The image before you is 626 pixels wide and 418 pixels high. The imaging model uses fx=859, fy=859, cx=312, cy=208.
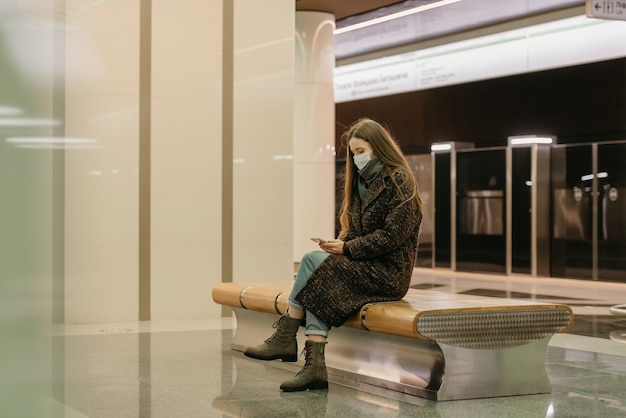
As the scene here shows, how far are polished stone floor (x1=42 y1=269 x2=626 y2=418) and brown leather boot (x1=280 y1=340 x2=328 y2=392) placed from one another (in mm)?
63

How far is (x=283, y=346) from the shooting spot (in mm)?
5176

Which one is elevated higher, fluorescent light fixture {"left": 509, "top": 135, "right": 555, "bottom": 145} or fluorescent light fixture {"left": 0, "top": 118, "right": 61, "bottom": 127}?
fluorescent light fixture {"left": 509, "top": 135, "right": 555, "bottom": 145}

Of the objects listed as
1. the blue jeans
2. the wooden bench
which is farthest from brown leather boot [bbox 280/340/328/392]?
the wooden bench

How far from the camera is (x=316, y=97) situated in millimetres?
13742

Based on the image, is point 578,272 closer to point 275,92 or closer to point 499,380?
point 275,92

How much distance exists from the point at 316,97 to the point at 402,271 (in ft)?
29.2

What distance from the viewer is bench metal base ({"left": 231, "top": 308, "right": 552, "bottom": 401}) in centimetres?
466

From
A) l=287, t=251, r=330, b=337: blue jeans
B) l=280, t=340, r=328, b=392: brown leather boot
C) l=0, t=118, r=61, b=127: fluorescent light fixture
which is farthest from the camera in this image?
l=287, t=251, r=330, b=337: blue jeans

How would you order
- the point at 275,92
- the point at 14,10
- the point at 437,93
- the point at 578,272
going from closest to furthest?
1. the point at 14,10
2. the point at 275,92
3. the point at 578,272
4. the point at 437,93

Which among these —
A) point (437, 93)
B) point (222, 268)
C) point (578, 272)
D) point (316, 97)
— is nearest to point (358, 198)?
point (222, 268)

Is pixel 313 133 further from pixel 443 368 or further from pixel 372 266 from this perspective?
pixel 443 368

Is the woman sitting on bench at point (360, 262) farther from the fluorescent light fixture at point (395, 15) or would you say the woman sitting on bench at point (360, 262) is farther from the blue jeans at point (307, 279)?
the fluorescent light fixture at point (395, 15)

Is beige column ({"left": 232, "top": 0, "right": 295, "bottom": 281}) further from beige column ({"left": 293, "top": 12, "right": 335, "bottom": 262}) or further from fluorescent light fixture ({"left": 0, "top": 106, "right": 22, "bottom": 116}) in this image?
fluorescent light fixture ({"left": 0, "top": 106, "right": 22, "bottom": 116})

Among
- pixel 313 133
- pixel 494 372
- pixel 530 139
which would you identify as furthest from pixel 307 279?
pixel 530 139
